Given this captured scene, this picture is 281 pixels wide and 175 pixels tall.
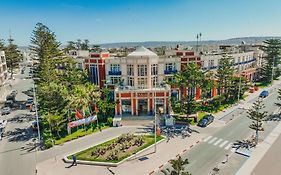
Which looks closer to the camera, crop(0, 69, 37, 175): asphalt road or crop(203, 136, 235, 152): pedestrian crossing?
crop(0, 69, 37, 175): asphalt road

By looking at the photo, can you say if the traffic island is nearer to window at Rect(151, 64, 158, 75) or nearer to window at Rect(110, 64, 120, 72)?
window at Rect(151, 64, 158, 75)

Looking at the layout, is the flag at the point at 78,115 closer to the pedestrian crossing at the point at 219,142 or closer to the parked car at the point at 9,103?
the pedestrian crossing at the point at 219,142

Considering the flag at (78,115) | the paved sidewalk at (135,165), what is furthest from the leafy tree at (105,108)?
the paved sidewalk at (135,165)

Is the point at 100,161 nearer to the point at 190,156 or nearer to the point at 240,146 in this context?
the point at 190,156

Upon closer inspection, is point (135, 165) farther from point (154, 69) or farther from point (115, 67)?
point (115, 67)

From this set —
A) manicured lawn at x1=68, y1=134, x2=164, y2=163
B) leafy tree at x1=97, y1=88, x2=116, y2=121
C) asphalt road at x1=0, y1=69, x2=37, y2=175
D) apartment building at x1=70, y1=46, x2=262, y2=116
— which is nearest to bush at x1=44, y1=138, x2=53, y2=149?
asphalt road at x1=0, y1=69, x2=37, y2=175

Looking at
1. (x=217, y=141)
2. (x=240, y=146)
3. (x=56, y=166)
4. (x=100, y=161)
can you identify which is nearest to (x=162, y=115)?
(x=217, y=141)

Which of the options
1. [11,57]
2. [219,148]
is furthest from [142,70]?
[11,57]
